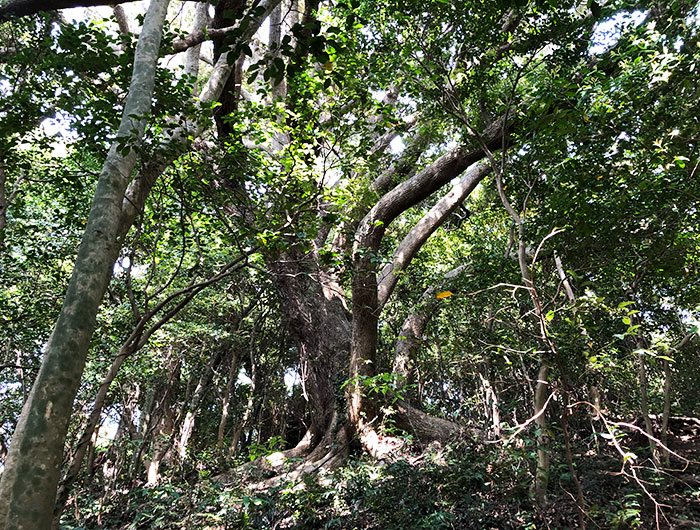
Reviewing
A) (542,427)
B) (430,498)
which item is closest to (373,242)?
(430,498)

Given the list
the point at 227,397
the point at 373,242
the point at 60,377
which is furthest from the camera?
the point at 227,397

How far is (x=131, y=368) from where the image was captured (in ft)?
22.7

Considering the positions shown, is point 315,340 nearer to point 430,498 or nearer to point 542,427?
point 430,498

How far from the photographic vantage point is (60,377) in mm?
1952

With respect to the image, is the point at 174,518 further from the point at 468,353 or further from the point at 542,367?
the point at 542,367

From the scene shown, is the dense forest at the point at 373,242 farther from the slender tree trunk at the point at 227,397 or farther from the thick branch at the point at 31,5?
the slender tree trunk at the point at 227,397

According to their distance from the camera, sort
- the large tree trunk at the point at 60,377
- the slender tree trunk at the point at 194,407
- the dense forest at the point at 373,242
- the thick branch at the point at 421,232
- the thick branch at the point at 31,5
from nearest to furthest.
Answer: the large tree trunk at the point at 60,377 < the dense forest at the point at 373,242 < the thick branch at the point at 31,5 < the thick branch at the point at 421,232 < the slender tree trunk at the point at 194,407

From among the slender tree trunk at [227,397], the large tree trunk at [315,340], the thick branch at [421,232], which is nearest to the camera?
the large tree trunk at [315,340]

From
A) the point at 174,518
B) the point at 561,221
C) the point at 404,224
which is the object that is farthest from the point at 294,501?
the point at 404,224

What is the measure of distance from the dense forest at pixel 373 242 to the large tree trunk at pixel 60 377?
0.01 meters

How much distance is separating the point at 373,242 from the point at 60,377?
4.39 metres

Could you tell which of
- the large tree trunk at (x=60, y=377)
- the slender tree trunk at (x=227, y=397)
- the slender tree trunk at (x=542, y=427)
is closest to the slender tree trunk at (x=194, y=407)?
the slender tree trunk at (x=227, y=397)

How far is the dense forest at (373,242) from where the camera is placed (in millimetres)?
2586

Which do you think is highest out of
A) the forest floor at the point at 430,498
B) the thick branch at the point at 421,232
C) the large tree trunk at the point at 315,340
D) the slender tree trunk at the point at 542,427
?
the thick branch at the point at 421,232
